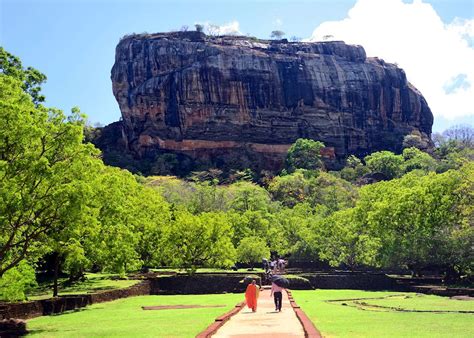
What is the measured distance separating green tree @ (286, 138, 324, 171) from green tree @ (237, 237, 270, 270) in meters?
47.4

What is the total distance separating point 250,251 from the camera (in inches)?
1925

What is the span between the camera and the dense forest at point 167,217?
56.8 ft

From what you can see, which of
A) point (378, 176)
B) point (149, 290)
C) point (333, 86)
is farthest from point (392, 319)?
point (333, 86)

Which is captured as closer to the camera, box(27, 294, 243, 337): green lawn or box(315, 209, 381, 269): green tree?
box(27, 294, 243, 337): green lawn

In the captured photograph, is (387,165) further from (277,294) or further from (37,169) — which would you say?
(37,169)

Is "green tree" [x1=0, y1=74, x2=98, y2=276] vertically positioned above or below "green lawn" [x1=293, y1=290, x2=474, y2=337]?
above

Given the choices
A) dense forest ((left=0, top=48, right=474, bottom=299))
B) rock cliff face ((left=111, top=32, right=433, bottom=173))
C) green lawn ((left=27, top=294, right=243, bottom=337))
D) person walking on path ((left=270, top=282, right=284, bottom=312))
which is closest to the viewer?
green lawn ((left=27, top=294, right=243, bottom=337))

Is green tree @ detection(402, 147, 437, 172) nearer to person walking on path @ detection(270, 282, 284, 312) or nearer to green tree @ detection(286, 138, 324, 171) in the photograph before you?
green tree @ detection(286, 138, 324, 171)

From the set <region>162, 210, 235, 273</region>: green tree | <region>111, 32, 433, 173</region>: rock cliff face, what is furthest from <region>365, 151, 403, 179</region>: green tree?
<region>162, 210, 235, 273</region>: green tree

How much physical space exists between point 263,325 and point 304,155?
273 ft

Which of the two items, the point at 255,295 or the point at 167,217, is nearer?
the point at 255,295

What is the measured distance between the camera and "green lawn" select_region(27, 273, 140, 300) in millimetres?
29844

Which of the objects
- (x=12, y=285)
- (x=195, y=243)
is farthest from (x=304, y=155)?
(x=12, y=285)

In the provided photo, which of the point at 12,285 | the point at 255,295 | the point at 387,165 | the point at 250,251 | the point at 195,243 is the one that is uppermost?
the point at 387,165
